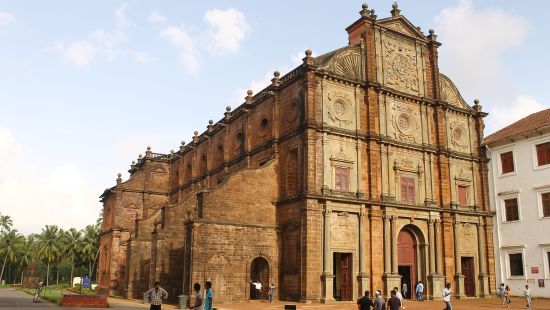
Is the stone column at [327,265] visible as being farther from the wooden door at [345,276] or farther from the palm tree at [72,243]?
the palm tree at [72,243]

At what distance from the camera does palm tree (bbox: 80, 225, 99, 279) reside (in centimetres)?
7674

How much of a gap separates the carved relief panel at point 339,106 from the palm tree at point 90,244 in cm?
5935

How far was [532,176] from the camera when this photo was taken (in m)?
31.4

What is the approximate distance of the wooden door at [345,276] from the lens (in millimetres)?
26984

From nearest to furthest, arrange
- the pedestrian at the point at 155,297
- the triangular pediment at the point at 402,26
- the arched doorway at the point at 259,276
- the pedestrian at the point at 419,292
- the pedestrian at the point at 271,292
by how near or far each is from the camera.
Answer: the pedestrian at the point at 155,297 < the pedestrian at the point at 271,292 < the arched doorway at the point at 259,276 < the pedestrian at the point at 419,292 < the triangular pediment at the point at 402,26

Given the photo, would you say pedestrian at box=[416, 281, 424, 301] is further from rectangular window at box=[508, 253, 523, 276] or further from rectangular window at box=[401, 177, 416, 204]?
rectangular window at box=[508, 253, 523, 276]

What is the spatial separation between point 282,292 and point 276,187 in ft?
19.2

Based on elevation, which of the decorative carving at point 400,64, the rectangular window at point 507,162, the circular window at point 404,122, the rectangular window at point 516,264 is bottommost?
the rectangular window at point 516,264

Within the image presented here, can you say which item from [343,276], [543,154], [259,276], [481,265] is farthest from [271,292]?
[543,154]

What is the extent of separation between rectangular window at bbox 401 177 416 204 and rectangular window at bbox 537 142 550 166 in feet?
26.5

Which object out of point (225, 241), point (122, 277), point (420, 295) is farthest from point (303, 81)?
point (122, 277)

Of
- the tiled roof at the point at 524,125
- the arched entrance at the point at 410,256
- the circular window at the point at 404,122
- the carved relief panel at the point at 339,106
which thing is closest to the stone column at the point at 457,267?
the arched entrance at the point at 410,256

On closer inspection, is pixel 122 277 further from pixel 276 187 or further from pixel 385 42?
pixel 385 42

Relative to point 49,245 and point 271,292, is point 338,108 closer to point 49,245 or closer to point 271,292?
point 271,292
